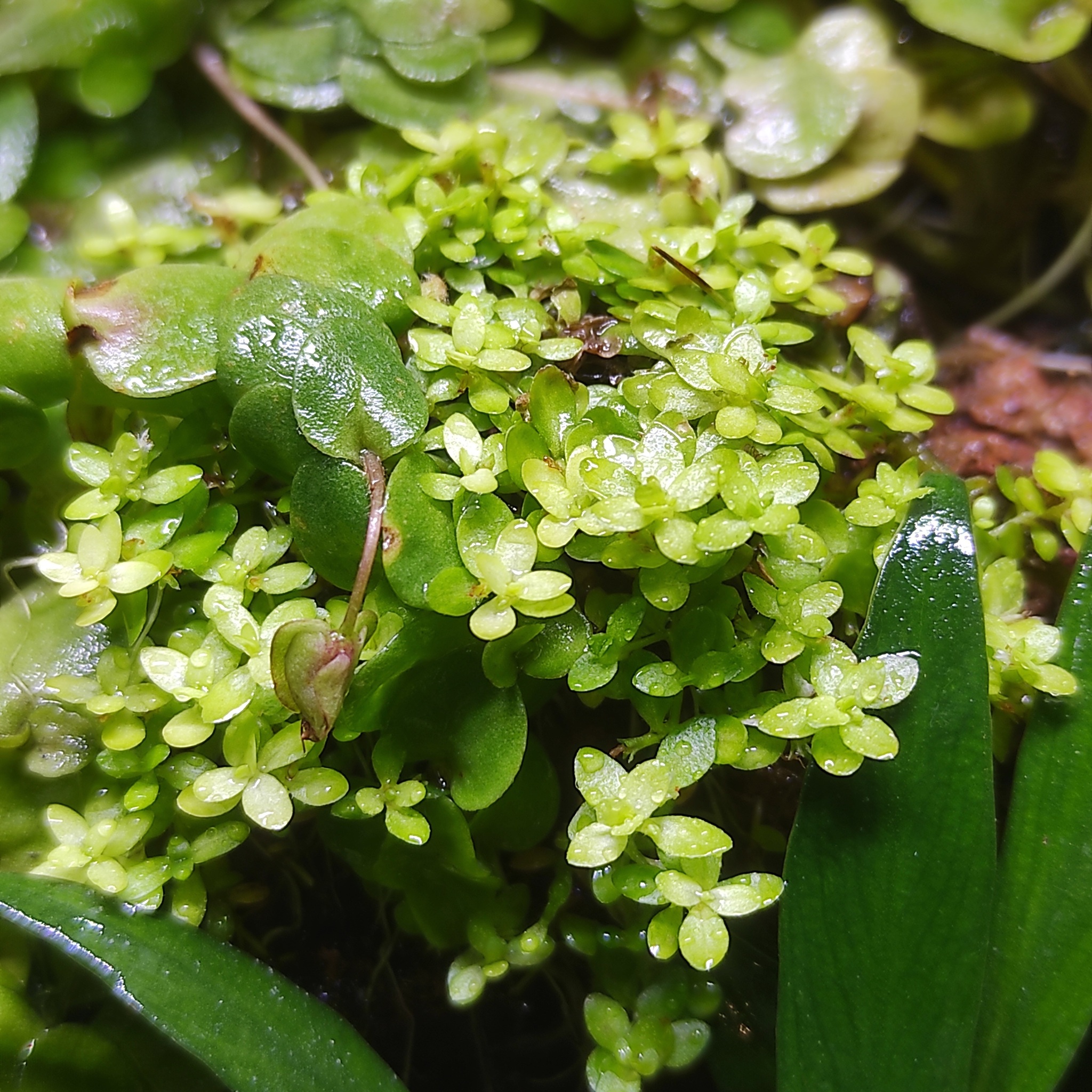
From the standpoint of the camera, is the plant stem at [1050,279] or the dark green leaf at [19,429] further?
the plant stem at [1050,279]

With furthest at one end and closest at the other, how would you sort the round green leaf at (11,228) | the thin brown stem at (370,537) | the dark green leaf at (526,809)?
the round green leaf at (11,228)
the dark green leaf at (526,809)
the thin brown stem at (370,537)

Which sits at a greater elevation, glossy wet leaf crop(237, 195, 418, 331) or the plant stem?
glossy wet leaf crop(237, 195, 418, 331)

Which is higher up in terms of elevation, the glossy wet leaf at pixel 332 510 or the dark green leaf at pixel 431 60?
the dark green leaf at pixel 431 60

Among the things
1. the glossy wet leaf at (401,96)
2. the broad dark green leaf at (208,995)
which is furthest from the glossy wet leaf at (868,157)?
the broad dark green leaf at (208,995)

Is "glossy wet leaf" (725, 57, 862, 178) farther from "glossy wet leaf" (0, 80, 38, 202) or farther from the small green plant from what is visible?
"glossy wet leaf" (0, 80, 38, 202)

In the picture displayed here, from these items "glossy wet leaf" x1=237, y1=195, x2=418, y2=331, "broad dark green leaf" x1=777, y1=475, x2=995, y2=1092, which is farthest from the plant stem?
"glossy wet leaf" x1=237, y1=195, x2=418, y2=331

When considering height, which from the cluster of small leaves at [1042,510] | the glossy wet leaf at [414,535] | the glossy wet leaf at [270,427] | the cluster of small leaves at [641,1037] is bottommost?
the cluster of small leaves at [641,1037]

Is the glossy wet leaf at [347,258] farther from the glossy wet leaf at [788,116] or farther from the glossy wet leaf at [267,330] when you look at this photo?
the glossy wet leaf at [788,116]

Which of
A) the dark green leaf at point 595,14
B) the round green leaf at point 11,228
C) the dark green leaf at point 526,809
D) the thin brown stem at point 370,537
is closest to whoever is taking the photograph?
the thin brown stem at point 370,537
